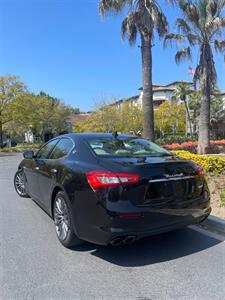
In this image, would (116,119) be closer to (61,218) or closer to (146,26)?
(146,26)

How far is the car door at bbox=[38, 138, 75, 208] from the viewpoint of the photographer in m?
4.48

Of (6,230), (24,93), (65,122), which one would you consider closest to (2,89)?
(24,93)

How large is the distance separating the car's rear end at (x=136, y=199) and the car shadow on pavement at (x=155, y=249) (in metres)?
0.38

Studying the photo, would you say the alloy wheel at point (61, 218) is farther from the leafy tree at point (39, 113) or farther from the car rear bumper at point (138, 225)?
the leafy tree at point (39, 113)

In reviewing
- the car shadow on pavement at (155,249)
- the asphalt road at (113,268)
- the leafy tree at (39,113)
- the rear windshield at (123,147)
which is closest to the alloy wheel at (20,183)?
the asphalt road at (113,268)

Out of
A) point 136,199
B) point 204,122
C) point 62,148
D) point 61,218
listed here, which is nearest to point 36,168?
point 62,148

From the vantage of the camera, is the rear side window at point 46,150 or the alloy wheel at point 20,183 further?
the alloy wheel at point 20,183

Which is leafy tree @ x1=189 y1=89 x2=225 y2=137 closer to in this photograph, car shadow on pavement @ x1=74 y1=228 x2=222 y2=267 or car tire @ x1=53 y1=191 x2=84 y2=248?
car shadow on pavement @ x1=74 y1=228 x2=222 y2=267

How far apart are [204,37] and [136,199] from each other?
1596 centimetres

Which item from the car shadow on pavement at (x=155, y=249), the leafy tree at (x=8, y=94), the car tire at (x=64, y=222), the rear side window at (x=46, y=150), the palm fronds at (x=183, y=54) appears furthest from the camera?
the leafy tree at (x=8, y=94)

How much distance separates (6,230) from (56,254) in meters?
1.35

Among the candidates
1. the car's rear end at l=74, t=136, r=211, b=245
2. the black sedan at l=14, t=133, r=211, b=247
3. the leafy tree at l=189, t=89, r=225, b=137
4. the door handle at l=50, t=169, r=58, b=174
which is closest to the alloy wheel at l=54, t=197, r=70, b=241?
the black sedan at l=14, t=133, r=211, b=247

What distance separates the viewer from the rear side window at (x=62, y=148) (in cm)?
461

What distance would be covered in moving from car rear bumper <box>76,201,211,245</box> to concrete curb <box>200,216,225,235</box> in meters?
1.09
